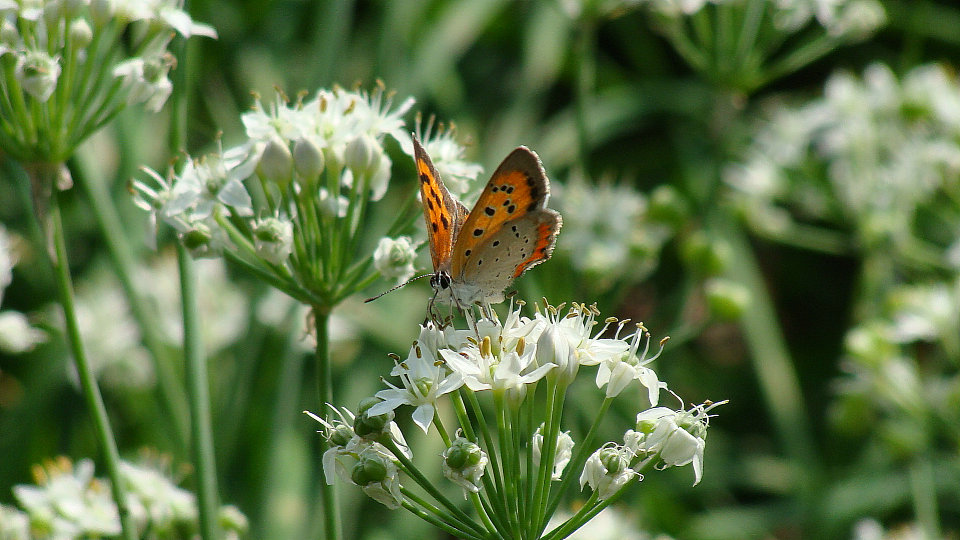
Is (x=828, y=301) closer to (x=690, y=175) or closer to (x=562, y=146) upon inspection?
(x=690, y=175)

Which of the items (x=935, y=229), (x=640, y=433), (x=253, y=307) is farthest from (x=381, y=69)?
(x=935, y=229)

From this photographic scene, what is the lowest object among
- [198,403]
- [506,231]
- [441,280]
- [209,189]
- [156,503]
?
[156,503]

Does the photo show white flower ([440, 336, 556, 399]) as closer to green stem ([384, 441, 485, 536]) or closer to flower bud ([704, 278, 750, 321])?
green stem ([384, 441, 485, 536])

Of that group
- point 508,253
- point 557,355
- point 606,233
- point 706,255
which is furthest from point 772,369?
point 557,355

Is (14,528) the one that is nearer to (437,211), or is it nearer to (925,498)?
(437,211)

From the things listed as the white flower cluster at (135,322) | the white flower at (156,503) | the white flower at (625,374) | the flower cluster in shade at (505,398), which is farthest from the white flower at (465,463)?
the white flower cluster at (135,322)

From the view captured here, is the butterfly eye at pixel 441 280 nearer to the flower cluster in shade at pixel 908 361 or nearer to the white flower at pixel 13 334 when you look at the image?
the white flower at pixel 13 334
